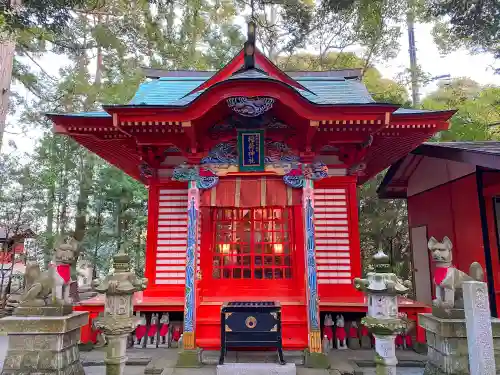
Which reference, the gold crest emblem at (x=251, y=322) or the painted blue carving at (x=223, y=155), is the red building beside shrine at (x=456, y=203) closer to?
the painted blue carving at (x=223, y=155)

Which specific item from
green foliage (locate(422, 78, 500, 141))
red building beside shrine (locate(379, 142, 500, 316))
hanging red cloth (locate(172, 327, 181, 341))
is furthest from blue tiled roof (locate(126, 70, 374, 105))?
green foliage (locate(422, 78, 500, 141))

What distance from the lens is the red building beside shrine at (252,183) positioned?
5469mm

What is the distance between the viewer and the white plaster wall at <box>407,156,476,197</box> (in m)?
7.42

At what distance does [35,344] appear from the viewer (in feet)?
14.7

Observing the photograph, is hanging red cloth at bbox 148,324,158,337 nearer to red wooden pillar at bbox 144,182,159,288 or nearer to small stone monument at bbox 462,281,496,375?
red wooden pillar at bbox 144,182,159,288

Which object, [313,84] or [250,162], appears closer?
[250,162]

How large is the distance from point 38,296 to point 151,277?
93.1 inches

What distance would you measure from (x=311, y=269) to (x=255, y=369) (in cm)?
177

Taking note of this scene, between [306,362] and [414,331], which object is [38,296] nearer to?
[306,362]

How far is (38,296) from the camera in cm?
464

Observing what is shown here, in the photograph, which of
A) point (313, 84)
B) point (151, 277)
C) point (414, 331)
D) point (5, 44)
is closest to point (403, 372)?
point (414, 331)

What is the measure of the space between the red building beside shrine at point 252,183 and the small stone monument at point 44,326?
5.75ft

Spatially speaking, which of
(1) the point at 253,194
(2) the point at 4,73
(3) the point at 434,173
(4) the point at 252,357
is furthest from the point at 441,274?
(2) the point at 4,73

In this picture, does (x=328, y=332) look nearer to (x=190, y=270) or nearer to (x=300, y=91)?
(x=190, y=270)
